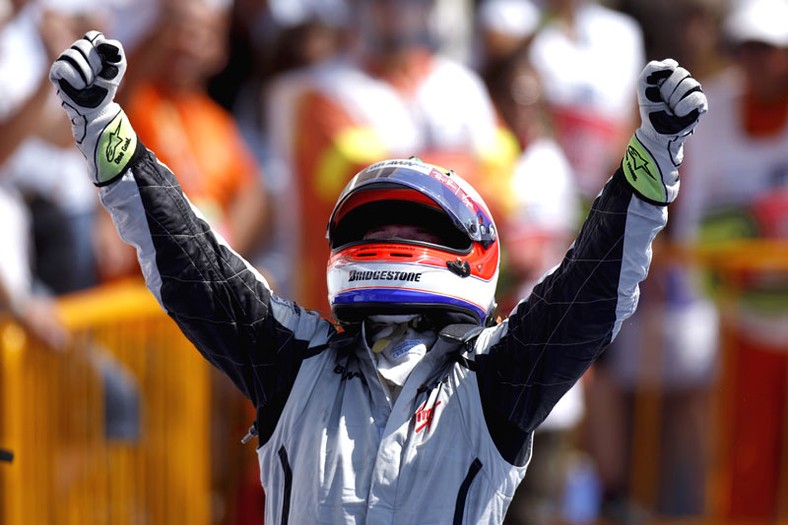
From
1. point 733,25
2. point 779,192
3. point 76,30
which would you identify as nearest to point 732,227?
point 779,192

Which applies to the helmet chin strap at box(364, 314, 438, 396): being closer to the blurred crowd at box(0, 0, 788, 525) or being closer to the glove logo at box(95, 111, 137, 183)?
the glove logo at box(95, 111, 137, 183)

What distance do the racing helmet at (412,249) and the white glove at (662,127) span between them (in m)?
0.54

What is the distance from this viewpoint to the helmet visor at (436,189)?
4020 millimetres

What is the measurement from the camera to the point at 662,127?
12.0ft

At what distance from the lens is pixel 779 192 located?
750 centimetres

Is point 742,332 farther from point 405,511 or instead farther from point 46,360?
point 405,511

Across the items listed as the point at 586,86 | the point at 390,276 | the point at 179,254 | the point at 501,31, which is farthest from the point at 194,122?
the point at 390,276

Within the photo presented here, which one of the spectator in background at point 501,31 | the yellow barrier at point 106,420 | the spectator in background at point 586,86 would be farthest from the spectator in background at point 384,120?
the yellow barrier at point 106,420

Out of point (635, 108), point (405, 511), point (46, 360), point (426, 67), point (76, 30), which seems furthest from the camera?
point (635, 108)

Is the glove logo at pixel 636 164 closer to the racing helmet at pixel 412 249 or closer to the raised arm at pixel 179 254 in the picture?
the racing helmet at pixel 412 249

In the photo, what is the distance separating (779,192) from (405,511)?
167 inches

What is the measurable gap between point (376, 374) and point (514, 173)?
3791mm

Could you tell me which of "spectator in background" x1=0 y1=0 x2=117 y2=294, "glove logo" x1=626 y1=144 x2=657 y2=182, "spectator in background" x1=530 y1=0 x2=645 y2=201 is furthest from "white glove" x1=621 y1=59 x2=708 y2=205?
"spectator in background" x1=530 y1=0 x2=645 y2=201

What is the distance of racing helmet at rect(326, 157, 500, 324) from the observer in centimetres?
397
